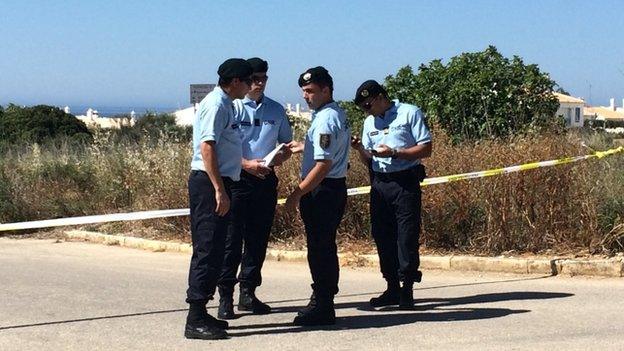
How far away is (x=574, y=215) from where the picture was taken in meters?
8.94

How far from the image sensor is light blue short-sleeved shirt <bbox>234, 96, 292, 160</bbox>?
21.6 feet

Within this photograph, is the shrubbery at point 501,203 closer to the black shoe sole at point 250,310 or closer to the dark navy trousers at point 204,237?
the black shoe sole at point 250,310

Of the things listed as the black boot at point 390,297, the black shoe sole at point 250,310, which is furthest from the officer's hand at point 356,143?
the black shoe sole at point 250,310

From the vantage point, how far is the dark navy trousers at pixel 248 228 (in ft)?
21.3

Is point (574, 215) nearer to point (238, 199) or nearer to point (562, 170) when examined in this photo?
point (562, 170)

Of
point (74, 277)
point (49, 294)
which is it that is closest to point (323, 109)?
point (49, 294)

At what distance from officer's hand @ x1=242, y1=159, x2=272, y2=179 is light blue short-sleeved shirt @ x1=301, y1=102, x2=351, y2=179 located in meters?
0.30

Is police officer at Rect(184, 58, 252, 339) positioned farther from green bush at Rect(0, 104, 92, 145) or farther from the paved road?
green bush at Rect(0, 104, 92, 145)

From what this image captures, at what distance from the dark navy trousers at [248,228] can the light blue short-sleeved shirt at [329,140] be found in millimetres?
462

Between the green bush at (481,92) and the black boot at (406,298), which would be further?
the green bush at (481,92)

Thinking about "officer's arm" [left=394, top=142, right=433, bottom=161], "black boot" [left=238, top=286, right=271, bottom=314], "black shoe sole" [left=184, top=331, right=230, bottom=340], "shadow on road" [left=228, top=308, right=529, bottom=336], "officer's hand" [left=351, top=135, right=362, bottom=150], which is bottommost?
"black shoe sole" [left=184, top=331, right=230, bottom=340]

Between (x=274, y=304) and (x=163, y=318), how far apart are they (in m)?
1.01

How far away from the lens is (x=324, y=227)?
623cm

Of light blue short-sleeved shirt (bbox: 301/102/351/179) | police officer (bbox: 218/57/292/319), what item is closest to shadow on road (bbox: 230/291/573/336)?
police officer (bbox: 218/57/292/319)
